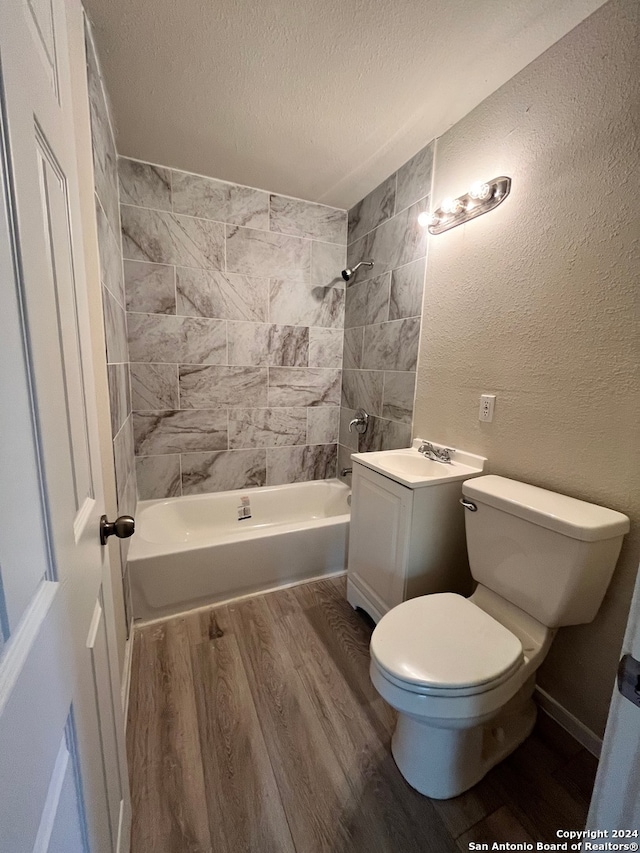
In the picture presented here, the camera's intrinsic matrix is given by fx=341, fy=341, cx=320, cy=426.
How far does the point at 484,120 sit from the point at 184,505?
8.43 feet

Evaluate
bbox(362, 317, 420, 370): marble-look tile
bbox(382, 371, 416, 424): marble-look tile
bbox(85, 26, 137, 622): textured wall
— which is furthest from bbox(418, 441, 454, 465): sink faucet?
bbox(85, 26, 137, 622): textured wall

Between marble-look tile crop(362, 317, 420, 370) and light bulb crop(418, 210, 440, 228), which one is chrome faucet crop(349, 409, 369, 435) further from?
light bulb crop(418, 210, 440, 228)

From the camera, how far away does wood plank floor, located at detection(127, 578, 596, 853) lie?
3.07 ft


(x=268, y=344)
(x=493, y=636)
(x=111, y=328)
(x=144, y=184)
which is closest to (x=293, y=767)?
(x=493, y=636)

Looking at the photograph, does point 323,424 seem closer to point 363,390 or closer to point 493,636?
point 363,390

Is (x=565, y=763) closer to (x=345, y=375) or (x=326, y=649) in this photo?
(x=326, y=649)

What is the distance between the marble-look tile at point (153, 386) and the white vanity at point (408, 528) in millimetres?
1301

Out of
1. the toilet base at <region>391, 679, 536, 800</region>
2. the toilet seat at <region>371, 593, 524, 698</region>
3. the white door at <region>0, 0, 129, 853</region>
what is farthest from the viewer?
the toilet base at <region>391, 679, 536, 800</region>

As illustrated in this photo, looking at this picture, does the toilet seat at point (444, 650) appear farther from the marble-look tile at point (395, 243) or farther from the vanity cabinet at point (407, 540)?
the marble-look tile at point (395, 243)

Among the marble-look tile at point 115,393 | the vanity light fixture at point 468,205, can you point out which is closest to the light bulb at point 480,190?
the vanity light fixture at point 468,205

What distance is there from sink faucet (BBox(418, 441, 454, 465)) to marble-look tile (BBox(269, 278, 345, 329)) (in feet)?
4.07

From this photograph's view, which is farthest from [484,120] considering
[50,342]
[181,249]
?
[50,342]

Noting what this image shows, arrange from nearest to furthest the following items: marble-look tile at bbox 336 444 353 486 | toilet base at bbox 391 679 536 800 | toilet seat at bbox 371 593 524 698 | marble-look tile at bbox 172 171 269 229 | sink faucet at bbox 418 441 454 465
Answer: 1. toilet seat at bbox 371 593 524 698
2. toilet base at bbox 391 679 536 800
3. sink faucet at bbox 418 441 454 465
4. marble-look tile at bbox 172 171 269 229
5. marble-look tile at bbox 336 444 353 486

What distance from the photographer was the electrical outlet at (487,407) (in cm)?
145
